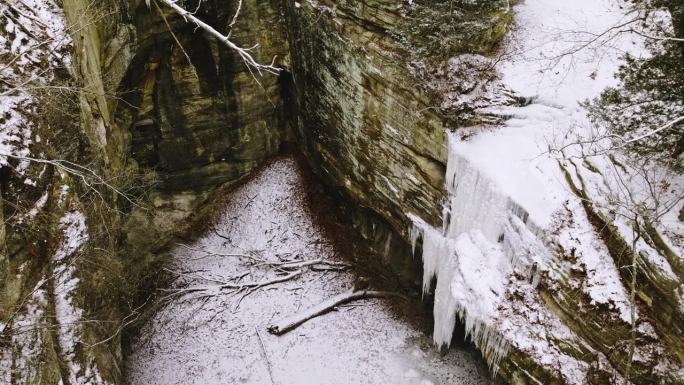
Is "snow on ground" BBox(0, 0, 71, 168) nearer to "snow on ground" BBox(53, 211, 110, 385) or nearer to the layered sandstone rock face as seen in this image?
the layered sandstone rock face

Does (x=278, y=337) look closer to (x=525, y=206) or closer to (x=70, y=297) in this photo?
(x=70, y=297)

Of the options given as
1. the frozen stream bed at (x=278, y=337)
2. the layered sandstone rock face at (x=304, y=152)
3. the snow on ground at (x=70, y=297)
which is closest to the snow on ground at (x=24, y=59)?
the layered sandstone rock face at (x=304, y=152)

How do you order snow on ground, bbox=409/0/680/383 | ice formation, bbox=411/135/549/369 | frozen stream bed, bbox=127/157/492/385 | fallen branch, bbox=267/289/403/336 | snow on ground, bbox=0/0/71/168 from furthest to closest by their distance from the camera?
1. fallen branch, bbox=267/289/403/336
2. frozen stream bed, bbox=127/157/492/385
3. ice formation, bbox=411/135/549/369
4. snow on ground, bbox=409/0/680/383
5. snow on ground, bbox=0/0/71/168

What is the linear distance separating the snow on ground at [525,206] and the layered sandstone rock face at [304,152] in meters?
0.06

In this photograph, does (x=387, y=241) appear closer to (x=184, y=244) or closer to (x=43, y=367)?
(x=184, y=244)

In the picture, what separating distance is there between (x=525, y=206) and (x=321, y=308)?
573cm

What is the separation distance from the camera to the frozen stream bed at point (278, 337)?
10758 millimetres

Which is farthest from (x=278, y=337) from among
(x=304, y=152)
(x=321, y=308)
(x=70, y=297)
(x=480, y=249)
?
(x=304, y=152)

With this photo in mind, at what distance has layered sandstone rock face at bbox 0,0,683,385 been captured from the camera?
7.11 metres

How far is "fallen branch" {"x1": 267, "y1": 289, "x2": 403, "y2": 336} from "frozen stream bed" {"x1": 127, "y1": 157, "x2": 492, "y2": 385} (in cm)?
15

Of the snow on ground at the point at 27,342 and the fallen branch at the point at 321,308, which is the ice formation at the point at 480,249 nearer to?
the fallen branch at the point at 321,308

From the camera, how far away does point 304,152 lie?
15086mm

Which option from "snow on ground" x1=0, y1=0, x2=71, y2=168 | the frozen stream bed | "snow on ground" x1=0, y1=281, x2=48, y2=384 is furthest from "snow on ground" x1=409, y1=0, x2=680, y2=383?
"snow on ground" x1=0, y1=0, x2=71, y2=168

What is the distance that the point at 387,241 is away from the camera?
12242 millimetres
